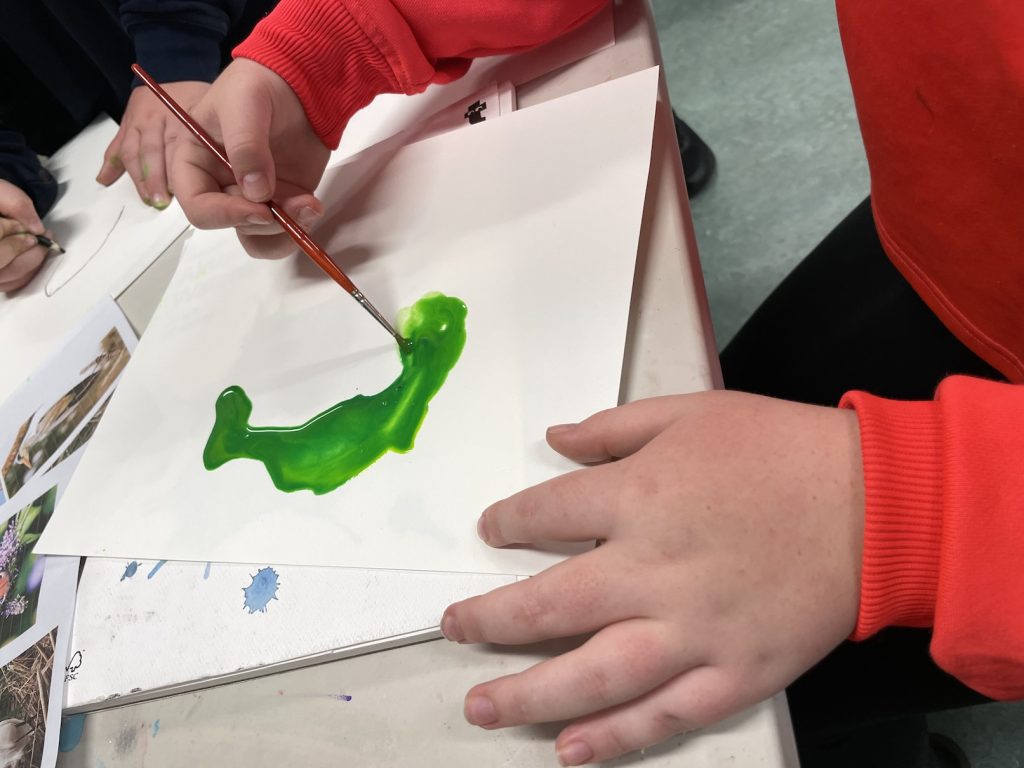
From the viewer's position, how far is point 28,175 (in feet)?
3.17

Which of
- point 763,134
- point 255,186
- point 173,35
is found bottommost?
point 763,134

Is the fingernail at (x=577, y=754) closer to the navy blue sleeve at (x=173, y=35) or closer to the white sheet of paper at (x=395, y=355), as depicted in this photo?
the white sheet of paper at (x=395, y=355)

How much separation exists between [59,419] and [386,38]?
498mm

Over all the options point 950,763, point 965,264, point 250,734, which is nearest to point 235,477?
point 250,734

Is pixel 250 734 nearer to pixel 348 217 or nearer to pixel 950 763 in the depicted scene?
pixel 348 217

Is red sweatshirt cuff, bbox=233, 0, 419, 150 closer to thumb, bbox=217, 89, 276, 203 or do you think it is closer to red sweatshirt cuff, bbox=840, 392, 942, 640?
thumb, bbox=217, 89, 276, 203

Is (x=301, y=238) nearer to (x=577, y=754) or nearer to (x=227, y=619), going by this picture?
(x=227, y=619)

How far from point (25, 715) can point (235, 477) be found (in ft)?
0.71

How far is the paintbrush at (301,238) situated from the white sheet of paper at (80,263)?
0.54ft

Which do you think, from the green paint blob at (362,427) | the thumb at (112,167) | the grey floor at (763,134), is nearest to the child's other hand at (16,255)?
the thumb at (112,167)

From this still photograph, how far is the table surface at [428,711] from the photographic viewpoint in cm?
37

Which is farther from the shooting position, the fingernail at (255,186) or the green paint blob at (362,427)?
the fingernail at (255,186)

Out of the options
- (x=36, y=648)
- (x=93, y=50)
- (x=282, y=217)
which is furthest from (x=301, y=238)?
(x=93, y=50)

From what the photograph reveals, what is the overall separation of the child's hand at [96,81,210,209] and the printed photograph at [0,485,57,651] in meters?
0.42
